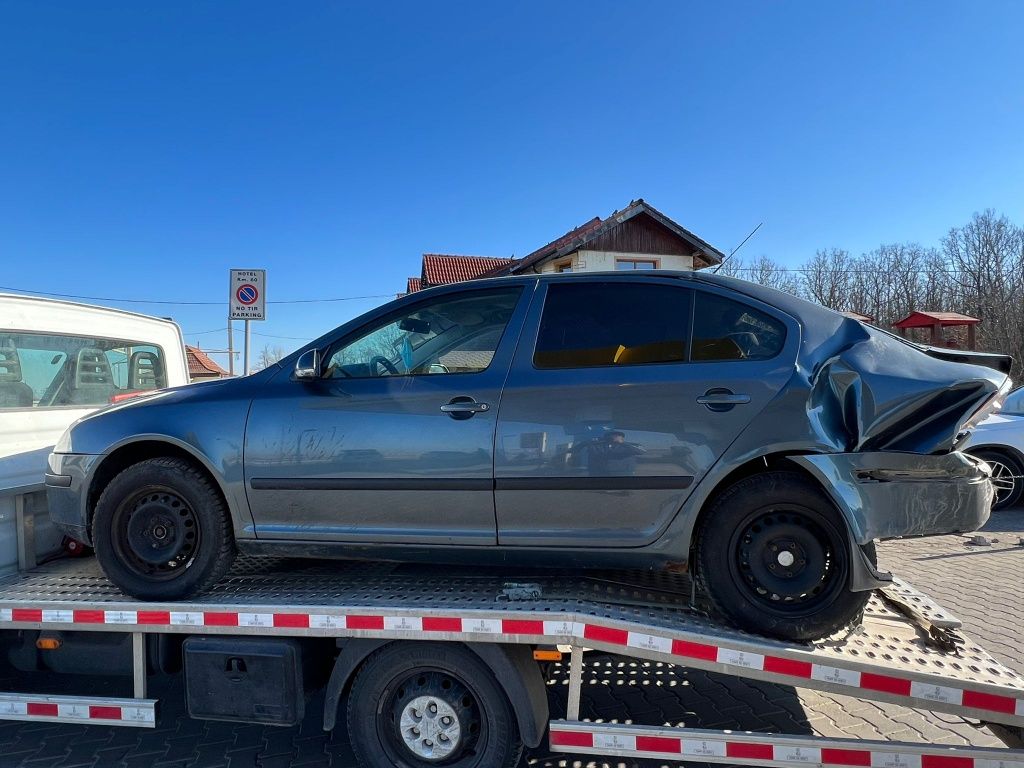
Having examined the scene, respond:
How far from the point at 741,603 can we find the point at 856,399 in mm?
971

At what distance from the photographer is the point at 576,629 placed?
2.55 metres

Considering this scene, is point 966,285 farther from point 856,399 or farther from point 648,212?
point 856,399

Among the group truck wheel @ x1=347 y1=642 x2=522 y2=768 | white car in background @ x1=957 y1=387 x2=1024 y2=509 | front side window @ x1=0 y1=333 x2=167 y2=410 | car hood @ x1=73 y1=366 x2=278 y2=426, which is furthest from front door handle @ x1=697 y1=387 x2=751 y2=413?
white car in background @ x1=957 y1=387 x2=1024 y2=509

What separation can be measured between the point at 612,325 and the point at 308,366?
144cm

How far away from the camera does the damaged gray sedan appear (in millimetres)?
2514

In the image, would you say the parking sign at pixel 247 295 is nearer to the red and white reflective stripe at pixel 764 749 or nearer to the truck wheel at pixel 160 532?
the truck wheel at pixel 160 532

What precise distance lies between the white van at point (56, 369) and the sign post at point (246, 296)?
4792mm

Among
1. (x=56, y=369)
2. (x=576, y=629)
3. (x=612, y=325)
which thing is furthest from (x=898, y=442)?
(x=56, y=369)

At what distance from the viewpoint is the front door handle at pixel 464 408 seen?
2748 mm

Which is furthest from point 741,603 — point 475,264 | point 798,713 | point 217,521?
point 475,264

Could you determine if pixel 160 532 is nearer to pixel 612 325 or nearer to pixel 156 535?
pixel 156 535

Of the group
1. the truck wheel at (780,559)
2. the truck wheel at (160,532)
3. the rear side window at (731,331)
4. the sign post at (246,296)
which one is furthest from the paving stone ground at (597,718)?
the sign post at (246,296)

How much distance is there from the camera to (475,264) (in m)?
24.6

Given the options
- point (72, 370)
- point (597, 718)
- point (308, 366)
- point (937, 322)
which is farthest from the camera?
point (937, 322)
